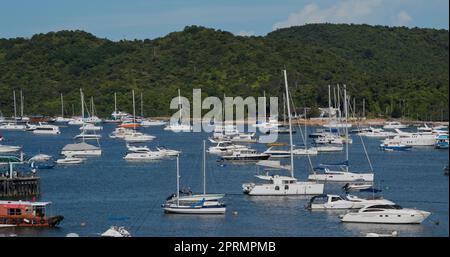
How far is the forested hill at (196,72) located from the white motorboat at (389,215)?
85.6m

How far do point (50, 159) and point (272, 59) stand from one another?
94896 mm

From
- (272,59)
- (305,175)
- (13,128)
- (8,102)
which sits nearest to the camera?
(305,175)

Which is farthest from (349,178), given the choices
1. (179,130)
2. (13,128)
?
(13,128)

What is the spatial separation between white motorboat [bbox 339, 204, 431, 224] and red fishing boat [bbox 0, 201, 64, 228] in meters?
11.1

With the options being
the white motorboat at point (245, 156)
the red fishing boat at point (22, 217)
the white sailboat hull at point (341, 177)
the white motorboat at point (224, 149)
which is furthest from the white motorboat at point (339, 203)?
A: the white motorboat at point (224, 149)

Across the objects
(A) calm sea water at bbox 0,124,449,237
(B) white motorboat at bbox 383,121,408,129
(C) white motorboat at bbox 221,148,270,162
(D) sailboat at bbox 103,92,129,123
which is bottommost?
(A) calm sea water at bbox 0,124,449,237

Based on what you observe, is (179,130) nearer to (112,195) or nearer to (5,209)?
(112,195)

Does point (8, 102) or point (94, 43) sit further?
point (94, 43)

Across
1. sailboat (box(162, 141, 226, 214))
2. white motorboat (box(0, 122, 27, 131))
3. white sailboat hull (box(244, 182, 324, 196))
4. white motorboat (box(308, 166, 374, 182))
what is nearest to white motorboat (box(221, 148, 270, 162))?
white motorboat (box(308, 166, 374, 182))

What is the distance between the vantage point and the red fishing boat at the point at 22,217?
33.8 meters

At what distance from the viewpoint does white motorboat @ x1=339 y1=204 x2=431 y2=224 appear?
3325cm

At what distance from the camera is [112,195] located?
148ft

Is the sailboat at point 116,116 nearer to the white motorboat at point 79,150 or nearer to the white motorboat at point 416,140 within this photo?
the white motorboat at point 416,140

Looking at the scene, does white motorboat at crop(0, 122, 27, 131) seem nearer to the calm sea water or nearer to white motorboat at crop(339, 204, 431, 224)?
the calm sea water
